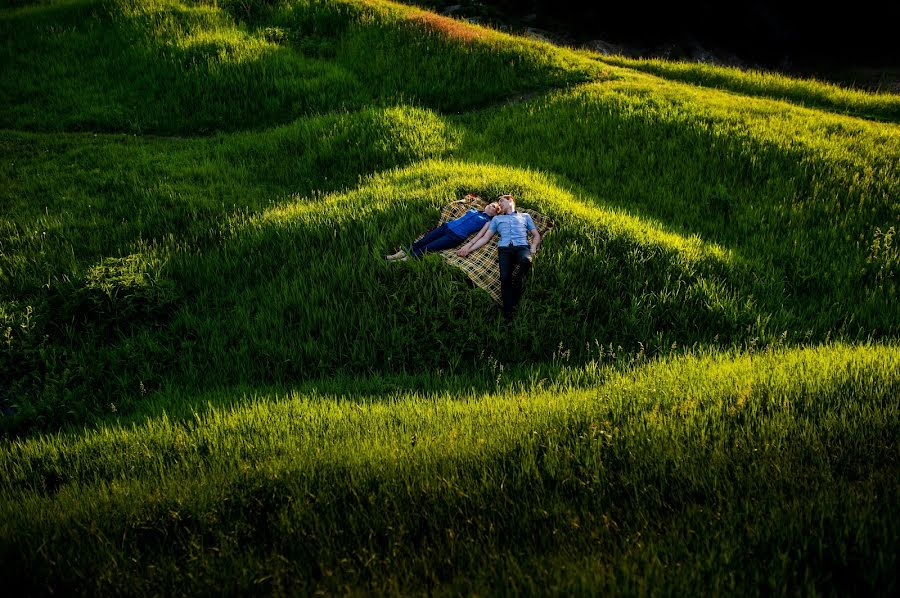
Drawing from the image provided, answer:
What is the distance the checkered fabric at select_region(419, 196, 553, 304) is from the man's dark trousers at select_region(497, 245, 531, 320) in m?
0.18

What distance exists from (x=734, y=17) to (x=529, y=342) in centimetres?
2833

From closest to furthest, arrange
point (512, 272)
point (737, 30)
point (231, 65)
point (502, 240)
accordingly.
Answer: point (512, 272) → point (502, 240) → point (231, 65) → point (737, 30)

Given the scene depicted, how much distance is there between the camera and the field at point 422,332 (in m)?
2.81

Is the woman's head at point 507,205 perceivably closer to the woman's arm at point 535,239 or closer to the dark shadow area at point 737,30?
the woman's arm at point 535,239

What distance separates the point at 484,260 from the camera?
7.29 meters

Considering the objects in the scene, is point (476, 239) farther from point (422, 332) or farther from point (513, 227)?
point (422, 332)

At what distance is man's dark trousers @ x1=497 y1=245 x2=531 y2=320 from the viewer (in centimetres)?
670

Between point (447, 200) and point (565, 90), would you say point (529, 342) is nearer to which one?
point (447, 200)

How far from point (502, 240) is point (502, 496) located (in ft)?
14.2

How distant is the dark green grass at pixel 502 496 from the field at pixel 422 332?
0.9 inches

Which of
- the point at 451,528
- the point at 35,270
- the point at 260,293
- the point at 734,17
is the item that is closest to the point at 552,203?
the point at 260,293

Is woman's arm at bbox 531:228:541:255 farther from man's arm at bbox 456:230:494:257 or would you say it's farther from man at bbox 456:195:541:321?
man's arm at bbox 456:230:494:257

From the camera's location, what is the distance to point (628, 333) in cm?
646

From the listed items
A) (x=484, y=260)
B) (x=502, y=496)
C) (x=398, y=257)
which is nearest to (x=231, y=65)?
(x=398, y=257)
